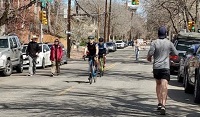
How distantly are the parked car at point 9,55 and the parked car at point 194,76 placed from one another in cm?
893

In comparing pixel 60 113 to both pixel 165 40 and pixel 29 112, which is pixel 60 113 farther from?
pixel 165 40

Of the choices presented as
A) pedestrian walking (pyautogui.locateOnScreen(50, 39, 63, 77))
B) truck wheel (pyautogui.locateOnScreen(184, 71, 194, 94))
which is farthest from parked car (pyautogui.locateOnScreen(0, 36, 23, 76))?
truck wheel (pyautogui.locateOnScreen(184, 71, 194, 94))

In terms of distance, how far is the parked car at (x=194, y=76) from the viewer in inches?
444

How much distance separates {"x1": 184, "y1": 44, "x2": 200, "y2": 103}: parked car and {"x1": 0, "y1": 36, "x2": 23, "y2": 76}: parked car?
8.93 m

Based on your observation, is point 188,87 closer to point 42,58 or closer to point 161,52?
point 161,52

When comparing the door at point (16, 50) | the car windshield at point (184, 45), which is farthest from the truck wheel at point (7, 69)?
the car windshield at point (184, 45)

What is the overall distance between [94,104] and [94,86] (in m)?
4.33

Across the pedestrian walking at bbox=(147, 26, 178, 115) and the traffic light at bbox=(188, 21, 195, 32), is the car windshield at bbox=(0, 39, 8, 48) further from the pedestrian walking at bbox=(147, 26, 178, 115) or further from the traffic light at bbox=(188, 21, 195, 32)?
the traffic light at bbox=(188, 21, 195, 32)

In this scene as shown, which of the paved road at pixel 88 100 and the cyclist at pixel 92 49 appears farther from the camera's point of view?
the cyclist at pixel 92 49

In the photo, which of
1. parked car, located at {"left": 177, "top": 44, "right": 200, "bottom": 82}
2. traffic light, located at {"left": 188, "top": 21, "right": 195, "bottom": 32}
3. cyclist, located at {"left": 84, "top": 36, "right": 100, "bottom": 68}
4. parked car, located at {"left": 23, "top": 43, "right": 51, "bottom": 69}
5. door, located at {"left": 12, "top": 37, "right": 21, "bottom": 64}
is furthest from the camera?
traffic light, located at {"left": 188, "top": 21, "right": 195, "bottom": 32}

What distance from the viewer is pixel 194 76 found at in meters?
12.3

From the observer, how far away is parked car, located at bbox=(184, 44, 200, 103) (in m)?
11.3

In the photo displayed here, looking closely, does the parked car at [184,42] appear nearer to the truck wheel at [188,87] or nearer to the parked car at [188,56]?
the parked car at [188,56]

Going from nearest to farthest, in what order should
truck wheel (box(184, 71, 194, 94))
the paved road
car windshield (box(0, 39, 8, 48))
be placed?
1. the paved road
2. truck wheel (box(184, 71, 194, 94))
3. car windshield (box(0, 39, 8, 48))
